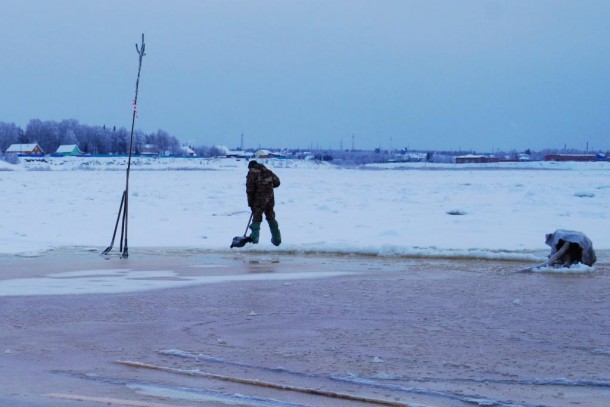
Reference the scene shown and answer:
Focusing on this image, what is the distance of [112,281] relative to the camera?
1268 centimetres

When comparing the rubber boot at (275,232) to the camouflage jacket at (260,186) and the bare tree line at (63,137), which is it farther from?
the bare tree line at (63,137)

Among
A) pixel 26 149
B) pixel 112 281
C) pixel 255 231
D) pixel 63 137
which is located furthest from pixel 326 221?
pixel 63 137

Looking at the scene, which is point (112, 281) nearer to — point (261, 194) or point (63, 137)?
point (261, 194)

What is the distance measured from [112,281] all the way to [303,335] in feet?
15.2

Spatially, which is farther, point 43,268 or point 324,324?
point 43,268

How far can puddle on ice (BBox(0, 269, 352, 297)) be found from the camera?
1174 cm

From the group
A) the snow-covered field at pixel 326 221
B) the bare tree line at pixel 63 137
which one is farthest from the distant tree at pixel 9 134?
the snow-covered field at pixel 326 221

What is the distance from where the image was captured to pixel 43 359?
7.66m

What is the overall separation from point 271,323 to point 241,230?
1226 centimetres

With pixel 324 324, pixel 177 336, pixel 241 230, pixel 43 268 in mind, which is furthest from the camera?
pixel 241 230

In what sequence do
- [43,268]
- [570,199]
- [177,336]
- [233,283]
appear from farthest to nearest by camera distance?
1. [570,199]
2. [43,268]
3. [233,283]
4. [177,336]

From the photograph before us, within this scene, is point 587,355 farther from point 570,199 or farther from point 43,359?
point 570,199

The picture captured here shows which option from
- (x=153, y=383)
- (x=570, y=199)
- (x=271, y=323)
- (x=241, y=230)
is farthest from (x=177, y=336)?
(x=570, y=199)

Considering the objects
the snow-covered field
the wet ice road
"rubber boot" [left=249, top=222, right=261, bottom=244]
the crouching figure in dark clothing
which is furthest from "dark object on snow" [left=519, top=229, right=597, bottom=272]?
"rubber boot" [left=249, top=222, right=261, bottom=244]
